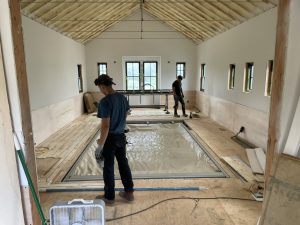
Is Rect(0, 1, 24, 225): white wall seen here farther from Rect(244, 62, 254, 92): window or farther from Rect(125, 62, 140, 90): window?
Rect(125, 62, 140, 90): window

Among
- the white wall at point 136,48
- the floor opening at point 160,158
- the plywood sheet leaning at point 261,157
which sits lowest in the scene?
the floor opening at point 160,158

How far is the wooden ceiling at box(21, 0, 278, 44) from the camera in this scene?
5286 mm

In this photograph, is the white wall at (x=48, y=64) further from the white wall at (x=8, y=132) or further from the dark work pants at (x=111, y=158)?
the white wall at (x=8, y=132)

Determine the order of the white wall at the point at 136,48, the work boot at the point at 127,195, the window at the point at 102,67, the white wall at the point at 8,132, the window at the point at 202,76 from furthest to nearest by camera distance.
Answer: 1. the window at the point at 102,67
2. the white wall at the point at 136,48
3. the window at the point at 202,76
4. the work boot at the point at 127,195
5. the white wall at the point at 8,132

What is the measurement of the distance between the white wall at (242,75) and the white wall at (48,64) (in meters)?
4.88

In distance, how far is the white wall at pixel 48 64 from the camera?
5.35m

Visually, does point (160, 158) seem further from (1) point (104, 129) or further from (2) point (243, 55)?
(2) point (243, 55)

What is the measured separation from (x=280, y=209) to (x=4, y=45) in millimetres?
2413

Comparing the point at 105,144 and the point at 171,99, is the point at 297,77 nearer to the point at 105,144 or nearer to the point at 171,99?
the point at 105,144

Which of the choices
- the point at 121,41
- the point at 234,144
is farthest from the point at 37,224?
the point at 121,41


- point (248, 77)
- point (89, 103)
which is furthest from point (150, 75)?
point (248, 77)

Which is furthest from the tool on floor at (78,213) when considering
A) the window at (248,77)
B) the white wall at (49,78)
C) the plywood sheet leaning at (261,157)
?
the window at (248,77)

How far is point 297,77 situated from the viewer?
1.88 meters

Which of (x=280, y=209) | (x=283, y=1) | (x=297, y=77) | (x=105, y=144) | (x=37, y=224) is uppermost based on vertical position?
(x=283, y=1)
